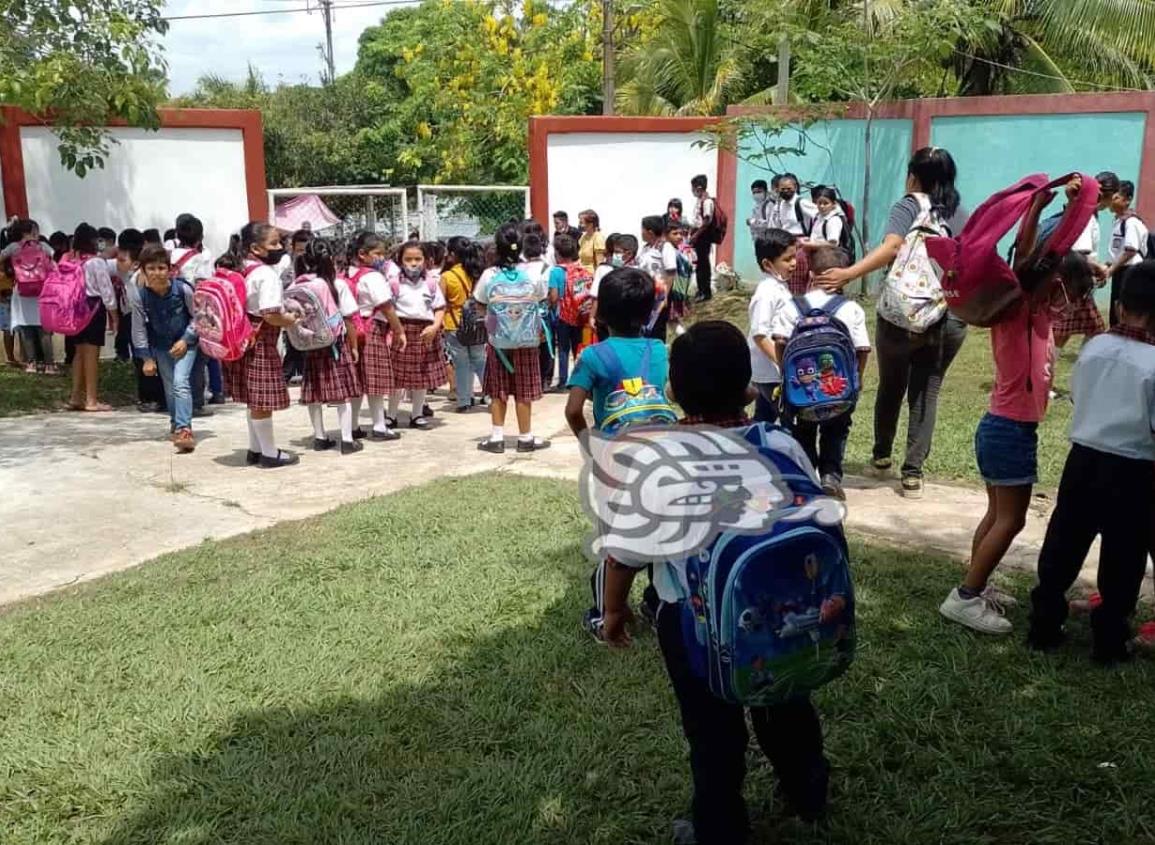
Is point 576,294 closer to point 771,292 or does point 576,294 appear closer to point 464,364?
point 464,364

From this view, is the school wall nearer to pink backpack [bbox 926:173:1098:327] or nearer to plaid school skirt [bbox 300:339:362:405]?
plaid school skirt [bbox 300:339:362:405]

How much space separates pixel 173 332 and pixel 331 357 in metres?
1.25

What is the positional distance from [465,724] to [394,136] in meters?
24.7

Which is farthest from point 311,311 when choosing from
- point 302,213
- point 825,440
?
point 302,213

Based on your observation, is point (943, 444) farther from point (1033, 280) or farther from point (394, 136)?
point (394, 136)

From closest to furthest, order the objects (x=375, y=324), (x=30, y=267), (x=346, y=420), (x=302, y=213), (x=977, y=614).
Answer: (x=977, y=614)
(x=346, y=420)
(x=375, y=324)
(x=30, y=267)
(x=302, y=213)

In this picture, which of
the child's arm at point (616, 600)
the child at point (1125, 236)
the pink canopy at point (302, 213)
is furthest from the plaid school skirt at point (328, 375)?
the pink canopy at point (302, 213)

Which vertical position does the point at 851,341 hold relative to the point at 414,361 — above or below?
above

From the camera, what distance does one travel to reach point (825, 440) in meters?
5.30

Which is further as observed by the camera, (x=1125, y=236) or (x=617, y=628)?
(x=1125, y=236)

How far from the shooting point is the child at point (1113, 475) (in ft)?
11.0

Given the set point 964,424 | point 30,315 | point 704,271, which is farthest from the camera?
point 704,271

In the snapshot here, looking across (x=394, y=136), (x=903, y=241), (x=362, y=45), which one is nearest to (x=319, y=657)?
(x=903, y=241)

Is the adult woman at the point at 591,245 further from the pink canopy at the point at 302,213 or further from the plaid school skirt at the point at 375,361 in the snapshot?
the pink canopy at the point at 302,213
